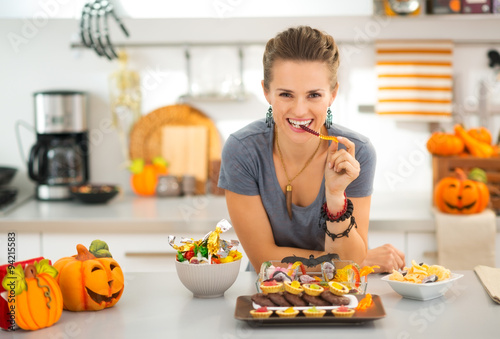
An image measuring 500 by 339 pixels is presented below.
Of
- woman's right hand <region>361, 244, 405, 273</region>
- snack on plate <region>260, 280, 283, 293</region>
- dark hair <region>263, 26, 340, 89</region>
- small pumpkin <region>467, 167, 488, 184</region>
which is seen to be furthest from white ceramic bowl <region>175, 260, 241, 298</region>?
small pumpkin <region>467, 167, 488, 184</region>

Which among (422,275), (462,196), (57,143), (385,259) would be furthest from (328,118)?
(57,143)

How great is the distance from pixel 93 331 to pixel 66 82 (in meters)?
2.10

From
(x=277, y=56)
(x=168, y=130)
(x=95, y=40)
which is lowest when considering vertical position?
(x=168, y=130)

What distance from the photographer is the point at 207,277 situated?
4.49 feet

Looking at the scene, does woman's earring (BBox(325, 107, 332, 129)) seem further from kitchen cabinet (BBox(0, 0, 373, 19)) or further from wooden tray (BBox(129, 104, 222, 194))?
wooden tray (BBox(129, 104, 222, 194))

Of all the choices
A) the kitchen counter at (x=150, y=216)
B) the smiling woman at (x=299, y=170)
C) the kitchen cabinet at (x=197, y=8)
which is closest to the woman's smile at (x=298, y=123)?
the smiling woman at (x=299, y=170)

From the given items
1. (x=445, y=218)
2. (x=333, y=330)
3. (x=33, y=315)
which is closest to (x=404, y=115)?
(x=445, y=218)

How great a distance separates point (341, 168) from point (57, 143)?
1.80 m

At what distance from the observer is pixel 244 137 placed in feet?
5.85

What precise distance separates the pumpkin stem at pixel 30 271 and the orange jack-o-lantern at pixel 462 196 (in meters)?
1.78

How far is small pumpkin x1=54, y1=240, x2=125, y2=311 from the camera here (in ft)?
4.25

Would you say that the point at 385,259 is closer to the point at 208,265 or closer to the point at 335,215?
the point at 335,215

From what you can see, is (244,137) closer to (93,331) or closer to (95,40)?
(93,331)

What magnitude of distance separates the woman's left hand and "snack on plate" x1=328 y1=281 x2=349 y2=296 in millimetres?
275
